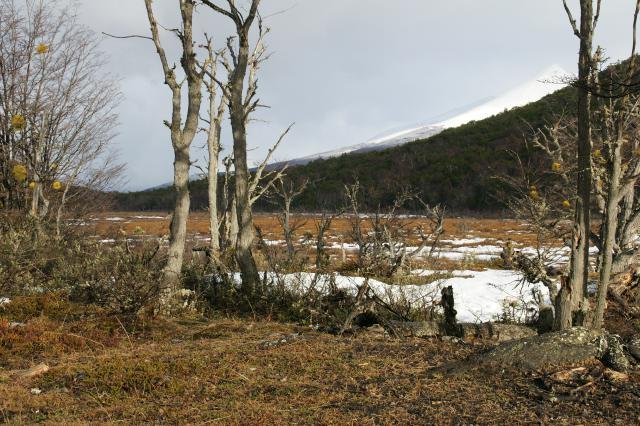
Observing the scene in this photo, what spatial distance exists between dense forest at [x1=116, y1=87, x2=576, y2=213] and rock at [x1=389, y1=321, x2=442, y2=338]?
31.8 metres

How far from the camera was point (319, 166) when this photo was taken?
58.2 metres

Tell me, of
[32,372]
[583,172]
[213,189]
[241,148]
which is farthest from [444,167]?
[32,372]

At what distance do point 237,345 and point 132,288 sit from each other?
2.18 meters

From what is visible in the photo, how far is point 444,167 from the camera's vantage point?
1874 inches

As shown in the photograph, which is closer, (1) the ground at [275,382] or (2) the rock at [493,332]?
(1) the ground at [275,382]

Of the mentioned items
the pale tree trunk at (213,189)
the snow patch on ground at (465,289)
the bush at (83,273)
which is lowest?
the snow patch on ground at (465,289)

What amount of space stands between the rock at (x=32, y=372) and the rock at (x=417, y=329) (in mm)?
3659

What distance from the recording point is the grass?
3893 millimetres

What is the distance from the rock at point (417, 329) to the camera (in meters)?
6.20

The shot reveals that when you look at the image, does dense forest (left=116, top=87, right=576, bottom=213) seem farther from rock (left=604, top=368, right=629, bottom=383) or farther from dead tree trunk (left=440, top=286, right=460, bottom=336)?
rock (left=604, top=368, right=629, bottom=383)

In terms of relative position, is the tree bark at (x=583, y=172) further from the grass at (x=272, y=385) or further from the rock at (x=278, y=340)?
the rock at (x=278, y=340)

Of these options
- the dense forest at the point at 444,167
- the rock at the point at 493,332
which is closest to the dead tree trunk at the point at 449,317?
the rock at the point at 493,332

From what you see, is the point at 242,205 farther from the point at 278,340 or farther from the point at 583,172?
the point at 583,172

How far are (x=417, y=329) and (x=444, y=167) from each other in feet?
141
